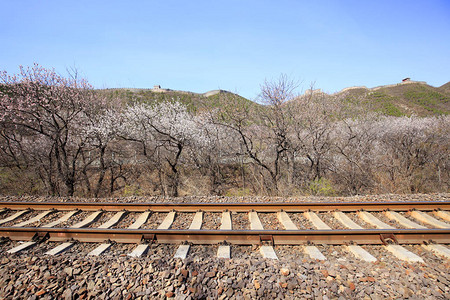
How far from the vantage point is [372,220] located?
5574 millimetres

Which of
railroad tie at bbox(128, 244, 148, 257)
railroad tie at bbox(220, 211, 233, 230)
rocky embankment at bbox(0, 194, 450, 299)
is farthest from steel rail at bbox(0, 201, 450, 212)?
rocky embankment at bbox(0, 194, 450, 299)

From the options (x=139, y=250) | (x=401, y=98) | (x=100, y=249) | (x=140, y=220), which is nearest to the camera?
(x=139, y=250)

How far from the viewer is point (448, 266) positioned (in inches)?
146

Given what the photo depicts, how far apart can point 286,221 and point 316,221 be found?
2.29ft

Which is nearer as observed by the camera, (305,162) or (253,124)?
(253,124)

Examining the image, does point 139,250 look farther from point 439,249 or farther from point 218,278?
point 439,249

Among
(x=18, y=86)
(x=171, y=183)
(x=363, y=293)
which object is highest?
(x=18, y=86)

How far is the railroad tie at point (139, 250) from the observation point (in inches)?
166

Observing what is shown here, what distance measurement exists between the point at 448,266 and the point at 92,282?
5203 mm

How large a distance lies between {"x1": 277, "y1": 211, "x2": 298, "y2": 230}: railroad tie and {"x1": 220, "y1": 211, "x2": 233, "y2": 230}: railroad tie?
1.20 meters

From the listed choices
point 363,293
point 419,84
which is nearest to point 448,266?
point 363,293

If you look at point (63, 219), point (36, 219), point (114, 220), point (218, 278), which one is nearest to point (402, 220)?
point (218, 278)

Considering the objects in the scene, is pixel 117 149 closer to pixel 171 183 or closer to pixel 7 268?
pixel 171 183

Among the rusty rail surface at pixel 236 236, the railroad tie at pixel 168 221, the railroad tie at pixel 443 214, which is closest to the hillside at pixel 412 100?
the railroad tie at pixel 443 214
